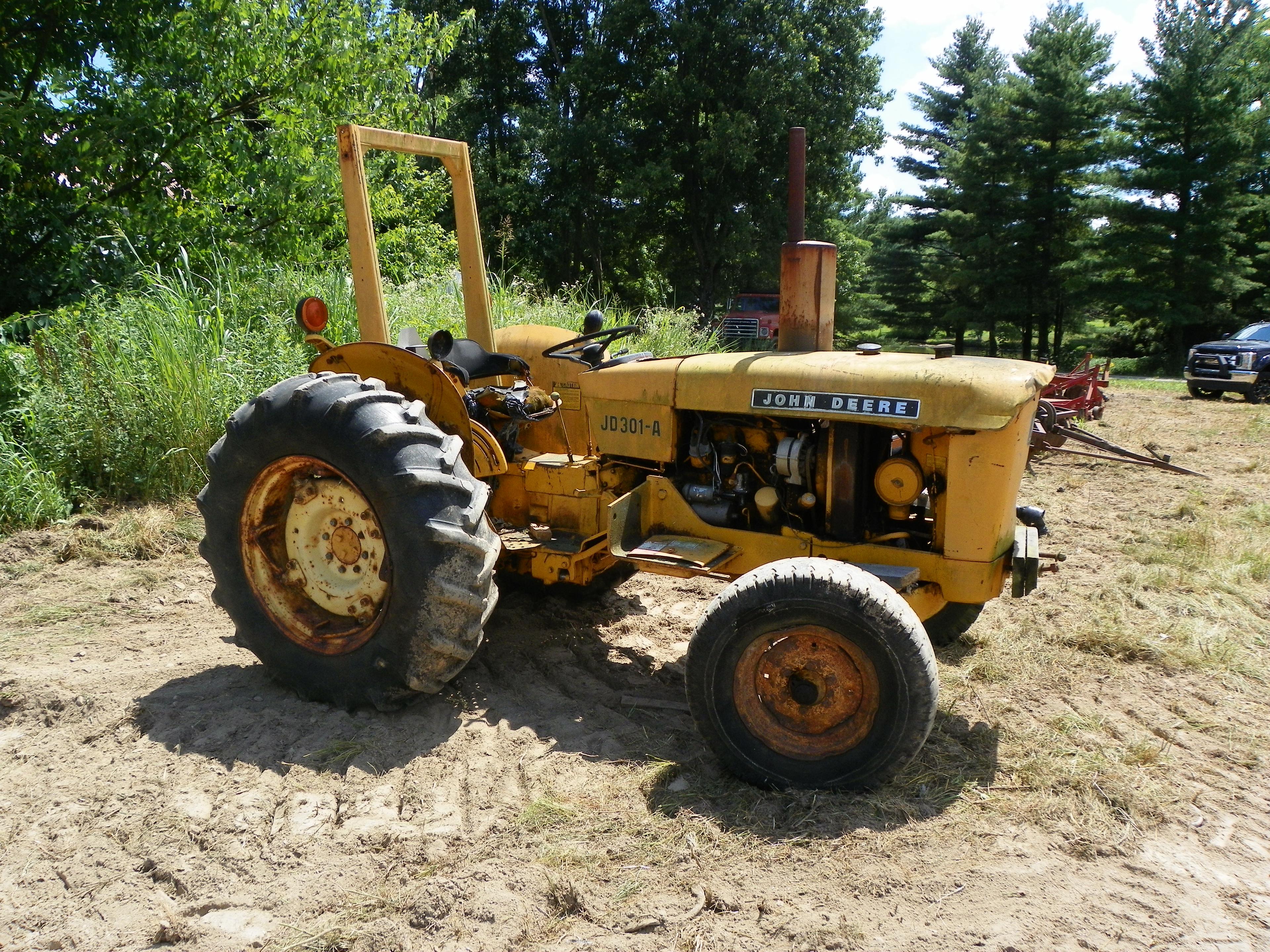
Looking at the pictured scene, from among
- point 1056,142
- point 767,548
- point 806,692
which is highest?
point 1056,142

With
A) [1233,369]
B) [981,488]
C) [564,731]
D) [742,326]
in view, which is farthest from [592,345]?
→ [742,326]

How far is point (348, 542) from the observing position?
3785 mm

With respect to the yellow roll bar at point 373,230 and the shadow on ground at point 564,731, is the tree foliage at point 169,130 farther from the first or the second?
the shadow on ground at point 564,731

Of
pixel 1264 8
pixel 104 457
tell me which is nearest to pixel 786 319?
pixel 104 457

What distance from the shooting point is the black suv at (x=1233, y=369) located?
15492 mm

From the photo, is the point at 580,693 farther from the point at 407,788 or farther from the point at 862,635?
the point at 862,635

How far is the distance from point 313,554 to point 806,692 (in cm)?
209

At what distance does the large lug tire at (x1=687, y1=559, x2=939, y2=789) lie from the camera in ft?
9.97

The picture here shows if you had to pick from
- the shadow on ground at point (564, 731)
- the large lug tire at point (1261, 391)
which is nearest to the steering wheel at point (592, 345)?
the shadow on ground at point (564, 731)

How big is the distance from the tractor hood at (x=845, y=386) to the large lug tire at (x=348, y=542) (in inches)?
37.5

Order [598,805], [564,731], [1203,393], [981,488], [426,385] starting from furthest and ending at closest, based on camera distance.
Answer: [1203,393]
[426,385]
[564,731]
[981,488]
[598,805]

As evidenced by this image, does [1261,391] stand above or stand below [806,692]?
below

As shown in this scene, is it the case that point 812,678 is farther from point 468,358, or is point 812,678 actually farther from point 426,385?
point 468,358

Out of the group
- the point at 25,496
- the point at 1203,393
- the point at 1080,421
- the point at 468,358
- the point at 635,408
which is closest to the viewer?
the point at 635,408
